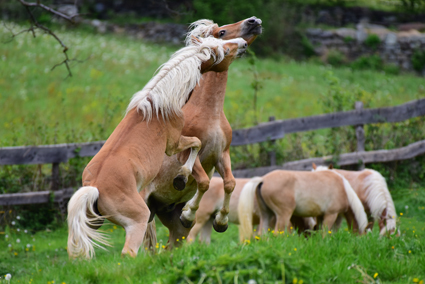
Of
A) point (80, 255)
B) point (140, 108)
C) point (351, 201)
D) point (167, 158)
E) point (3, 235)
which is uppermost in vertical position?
point (140, 108)

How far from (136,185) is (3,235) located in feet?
17.0

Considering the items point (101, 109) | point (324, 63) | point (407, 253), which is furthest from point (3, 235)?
point (324, 63)

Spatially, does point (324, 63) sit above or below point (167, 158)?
below

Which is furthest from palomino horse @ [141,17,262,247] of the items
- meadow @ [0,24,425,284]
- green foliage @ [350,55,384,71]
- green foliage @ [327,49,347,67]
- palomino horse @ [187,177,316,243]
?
green foliage @ [327,49,347,67]

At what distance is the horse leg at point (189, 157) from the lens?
3686mm

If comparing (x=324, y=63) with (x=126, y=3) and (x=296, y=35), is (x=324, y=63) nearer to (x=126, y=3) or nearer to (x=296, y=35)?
(x=296, y=35)

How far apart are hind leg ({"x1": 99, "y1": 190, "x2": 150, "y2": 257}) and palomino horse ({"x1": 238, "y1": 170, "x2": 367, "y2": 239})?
3.57 meters

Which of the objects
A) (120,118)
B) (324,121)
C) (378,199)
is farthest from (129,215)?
(120,118)

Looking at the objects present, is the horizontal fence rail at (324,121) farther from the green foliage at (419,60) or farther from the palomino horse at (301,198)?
the green foliage at (419,60)

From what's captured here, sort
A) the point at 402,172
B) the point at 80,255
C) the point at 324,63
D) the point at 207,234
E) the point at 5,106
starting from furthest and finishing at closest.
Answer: the point at 324,63 < the point at 5,106 < the point at 402,172 < the point at 207,234 < the point at 80,255

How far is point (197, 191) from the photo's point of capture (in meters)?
3.90

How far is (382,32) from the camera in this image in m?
23.7

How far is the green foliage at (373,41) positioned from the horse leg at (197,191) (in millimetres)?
22153

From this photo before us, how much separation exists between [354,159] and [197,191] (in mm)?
6576
